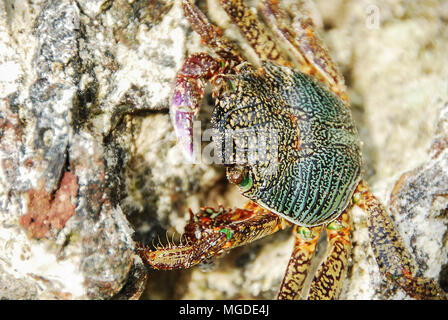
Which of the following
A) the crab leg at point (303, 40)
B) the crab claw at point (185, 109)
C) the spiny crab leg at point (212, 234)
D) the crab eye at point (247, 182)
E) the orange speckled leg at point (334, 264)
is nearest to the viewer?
the crab claw at point (185, 109)

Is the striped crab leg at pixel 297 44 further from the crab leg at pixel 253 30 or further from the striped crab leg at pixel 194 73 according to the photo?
the striped crab leg at pixel 194 73

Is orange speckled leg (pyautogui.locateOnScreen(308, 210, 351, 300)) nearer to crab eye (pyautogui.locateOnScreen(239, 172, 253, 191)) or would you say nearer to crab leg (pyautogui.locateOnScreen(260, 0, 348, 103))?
crab eye (pyautogui.locateOnScreen(239, 172, 253, 191))

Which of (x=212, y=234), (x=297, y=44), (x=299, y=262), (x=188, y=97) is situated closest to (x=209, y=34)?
(x=188, y=97)

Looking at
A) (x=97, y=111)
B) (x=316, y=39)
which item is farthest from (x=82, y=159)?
(x=316, y=39)

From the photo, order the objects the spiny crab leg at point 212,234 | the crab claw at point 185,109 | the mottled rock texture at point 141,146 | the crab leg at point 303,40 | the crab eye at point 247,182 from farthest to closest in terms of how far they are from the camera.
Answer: the crab leg at point 303,40 → the crab eye at point 247,182 → the spiny crab leg at point 212,234 → the crab claw at point 185,109 → the mottled rock texture at point 141,146

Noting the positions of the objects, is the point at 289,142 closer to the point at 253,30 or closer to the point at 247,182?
the point at 247,182

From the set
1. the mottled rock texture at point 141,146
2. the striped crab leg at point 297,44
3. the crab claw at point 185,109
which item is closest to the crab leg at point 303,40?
the striped crab leg at point 297,44

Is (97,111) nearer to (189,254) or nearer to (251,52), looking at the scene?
(189,254)
